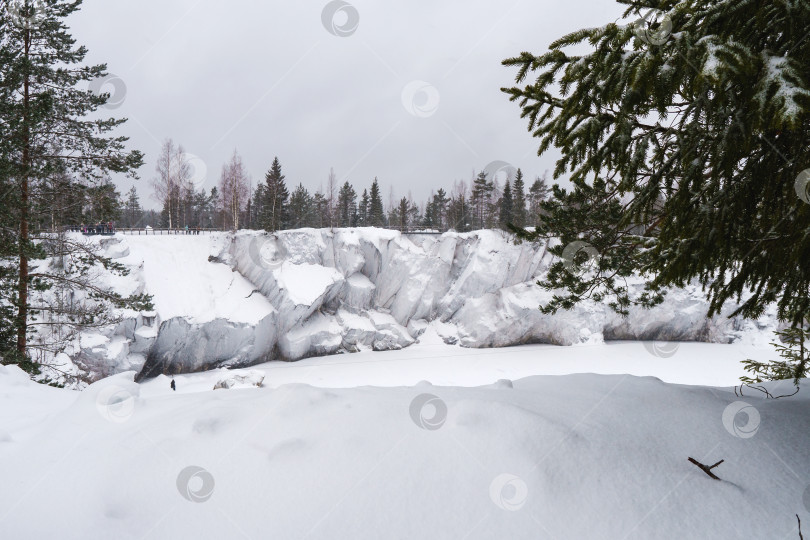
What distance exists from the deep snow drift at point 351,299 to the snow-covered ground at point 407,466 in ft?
59.1

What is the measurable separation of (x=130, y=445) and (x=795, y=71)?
15.6 feet

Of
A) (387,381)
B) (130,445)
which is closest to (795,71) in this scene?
(130,445)

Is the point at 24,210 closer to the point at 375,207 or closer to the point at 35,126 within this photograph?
the point at 35,126

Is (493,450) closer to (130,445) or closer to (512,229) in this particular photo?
(130,445)

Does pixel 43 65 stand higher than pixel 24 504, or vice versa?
pixel 43 65

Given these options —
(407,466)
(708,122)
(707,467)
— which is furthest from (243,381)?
(708,122)

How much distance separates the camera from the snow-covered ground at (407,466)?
1.81 m

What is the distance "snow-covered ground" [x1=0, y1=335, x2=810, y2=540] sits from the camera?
181cm

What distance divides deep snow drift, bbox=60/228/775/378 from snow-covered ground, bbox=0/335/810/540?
18.0 metres

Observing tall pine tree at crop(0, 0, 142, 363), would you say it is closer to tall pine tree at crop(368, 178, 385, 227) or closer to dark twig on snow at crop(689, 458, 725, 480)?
dark twig on snow at crop(689, 458, 725, 480)

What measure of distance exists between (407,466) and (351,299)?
880 inches

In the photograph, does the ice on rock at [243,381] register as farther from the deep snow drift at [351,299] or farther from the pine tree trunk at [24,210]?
the pine tree trunk at [24,210]

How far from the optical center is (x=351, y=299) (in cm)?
2416

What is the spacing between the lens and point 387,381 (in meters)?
18.0
